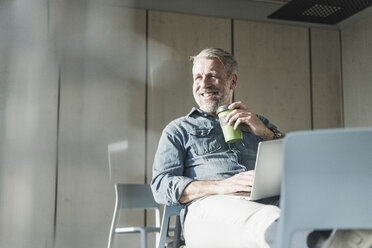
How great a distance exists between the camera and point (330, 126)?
6.06m

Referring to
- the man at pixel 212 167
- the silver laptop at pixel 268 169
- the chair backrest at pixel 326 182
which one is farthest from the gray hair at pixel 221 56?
the chair backrest at pixel 326 182

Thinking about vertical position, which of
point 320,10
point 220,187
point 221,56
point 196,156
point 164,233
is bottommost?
point 164,233

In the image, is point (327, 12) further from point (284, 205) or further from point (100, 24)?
point (284, 205)

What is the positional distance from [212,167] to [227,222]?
0.64 m

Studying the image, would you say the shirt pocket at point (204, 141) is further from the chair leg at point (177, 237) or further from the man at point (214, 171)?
the chair leg at point (177, 237)

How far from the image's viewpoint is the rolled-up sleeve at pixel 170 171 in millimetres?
2102

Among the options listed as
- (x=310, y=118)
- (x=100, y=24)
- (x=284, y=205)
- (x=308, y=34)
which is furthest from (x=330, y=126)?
(x=284, y=205)

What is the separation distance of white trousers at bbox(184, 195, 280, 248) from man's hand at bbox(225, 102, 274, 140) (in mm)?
373

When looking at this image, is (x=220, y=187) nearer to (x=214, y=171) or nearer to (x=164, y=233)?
(x=214, y=171)

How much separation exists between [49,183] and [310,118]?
3263 mm

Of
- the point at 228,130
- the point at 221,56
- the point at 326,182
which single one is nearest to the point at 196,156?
the point at 228,130

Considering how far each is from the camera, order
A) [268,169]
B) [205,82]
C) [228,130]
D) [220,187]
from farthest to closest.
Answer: [205,82] → [228,130] → [220,187] → [268,169]

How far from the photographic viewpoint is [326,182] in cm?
118

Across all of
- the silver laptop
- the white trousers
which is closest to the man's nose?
the white trousers
